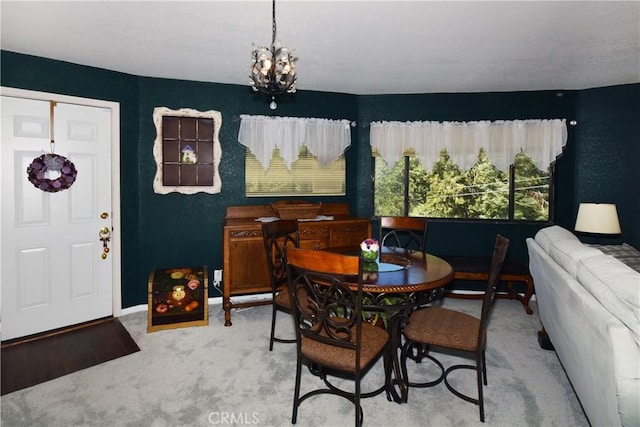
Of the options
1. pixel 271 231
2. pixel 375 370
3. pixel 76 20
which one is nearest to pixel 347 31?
pixel 271 231

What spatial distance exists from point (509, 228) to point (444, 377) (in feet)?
8.97

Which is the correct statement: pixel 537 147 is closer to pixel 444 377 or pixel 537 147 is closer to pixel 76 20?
pixel 444 377

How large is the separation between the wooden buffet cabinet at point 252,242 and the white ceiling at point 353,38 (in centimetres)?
156

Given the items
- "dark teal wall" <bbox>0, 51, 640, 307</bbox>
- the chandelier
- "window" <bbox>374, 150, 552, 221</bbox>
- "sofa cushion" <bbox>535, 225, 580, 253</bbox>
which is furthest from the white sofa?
"dark teal wall" <bbox>0, 51, 640, 307</bbox>

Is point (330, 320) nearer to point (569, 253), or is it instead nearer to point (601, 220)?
point (569, 253)

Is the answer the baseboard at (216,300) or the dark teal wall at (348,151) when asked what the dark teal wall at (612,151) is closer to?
the dark teal wall at (348,151)

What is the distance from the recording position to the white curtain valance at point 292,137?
435 centimetres

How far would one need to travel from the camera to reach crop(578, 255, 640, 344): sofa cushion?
150 cm

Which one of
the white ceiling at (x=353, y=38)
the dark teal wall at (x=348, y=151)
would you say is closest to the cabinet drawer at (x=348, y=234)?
the dark teal wall at (x=348, y=151)

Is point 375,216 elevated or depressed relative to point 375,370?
elevated

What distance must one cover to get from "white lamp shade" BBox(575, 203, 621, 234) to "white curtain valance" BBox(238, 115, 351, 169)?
9.10 feet

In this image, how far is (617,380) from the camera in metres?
1.48

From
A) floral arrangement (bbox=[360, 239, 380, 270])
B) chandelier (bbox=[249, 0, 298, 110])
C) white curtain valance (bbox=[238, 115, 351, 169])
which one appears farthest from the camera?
white curtain valance (bbox=[238, 115, 351, 169])

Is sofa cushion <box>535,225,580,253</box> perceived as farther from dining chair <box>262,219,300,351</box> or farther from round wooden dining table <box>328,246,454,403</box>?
dining chair <box>262,219,300,351</box>
